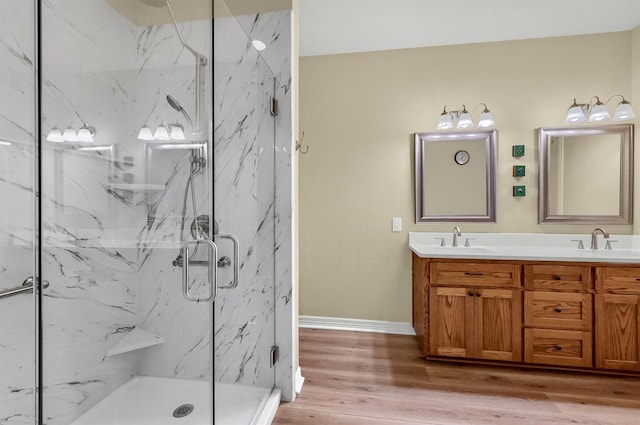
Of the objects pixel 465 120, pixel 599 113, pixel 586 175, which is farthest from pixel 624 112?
pixel 465 120

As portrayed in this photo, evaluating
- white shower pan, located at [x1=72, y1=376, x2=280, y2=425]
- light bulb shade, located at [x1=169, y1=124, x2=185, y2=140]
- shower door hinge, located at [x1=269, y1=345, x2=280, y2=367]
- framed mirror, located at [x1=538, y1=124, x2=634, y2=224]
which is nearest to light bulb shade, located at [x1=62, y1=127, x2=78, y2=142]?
light bulb shade, located at [x1=169, y1=124, x2=185, y2=140]

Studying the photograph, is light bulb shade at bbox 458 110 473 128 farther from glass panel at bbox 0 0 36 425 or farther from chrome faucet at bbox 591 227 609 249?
glass panel at bbox 0 0 36 425

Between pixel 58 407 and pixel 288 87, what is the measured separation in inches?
69.6

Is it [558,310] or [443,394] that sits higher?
[558,310]

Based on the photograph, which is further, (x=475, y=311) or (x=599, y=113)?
(x=599, y=113)

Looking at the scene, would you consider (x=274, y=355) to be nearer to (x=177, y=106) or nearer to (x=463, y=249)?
(x=177, y=106)

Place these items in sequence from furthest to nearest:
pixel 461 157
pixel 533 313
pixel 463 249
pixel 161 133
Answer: pixel 461 157
pixel 463 249
pixel 533 313
pixel 161 133

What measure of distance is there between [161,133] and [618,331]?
3.01 metres

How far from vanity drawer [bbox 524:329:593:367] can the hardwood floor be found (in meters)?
0.10

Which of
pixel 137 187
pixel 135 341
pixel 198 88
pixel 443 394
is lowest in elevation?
pixel 443 394

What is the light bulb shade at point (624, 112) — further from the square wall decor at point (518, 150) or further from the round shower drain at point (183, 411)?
the round shower drain at point (183, 411)

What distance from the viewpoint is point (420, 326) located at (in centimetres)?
258

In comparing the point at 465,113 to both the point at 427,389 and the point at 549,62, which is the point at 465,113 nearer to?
the point at 549,62

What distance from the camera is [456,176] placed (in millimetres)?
2871
